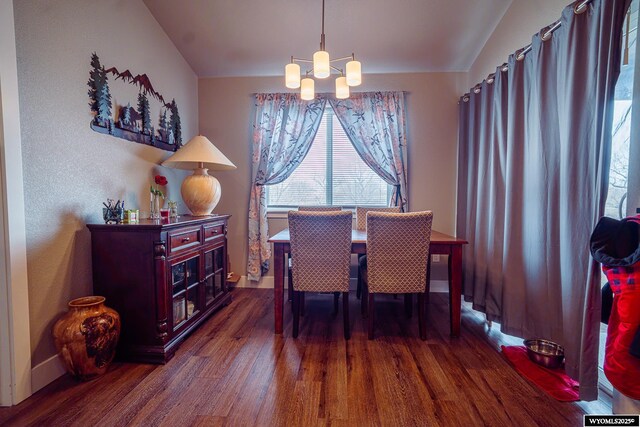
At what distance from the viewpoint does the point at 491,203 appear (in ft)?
7.86

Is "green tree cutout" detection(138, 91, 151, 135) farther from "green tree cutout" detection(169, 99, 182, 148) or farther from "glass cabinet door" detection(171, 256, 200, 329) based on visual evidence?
"glass cabinet door" detection(171, 256, 200, 329)

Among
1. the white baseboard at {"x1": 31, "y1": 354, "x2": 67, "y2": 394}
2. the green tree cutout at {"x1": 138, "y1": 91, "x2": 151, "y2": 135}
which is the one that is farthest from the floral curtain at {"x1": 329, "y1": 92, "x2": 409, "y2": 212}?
the white baseboard at {"x1": 31, "y1": 354, "x2": 67, "y2": 394}

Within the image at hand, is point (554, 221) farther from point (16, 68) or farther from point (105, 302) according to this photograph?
point (16, 68)

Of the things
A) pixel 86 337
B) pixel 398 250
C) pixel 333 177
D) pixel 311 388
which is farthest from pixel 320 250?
pixel 333 177

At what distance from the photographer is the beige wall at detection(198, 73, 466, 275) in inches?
129

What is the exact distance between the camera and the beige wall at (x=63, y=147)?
1.56 m

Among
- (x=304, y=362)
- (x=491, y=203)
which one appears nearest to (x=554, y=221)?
(x=491, y=203)

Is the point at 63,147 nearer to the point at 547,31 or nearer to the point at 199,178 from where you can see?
the point at 199,178

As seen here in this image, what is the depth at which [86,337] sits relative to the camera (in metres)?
1.61

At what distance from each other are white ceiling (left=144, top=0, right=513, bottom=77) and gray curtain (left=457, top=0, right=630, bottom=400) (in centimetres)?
63

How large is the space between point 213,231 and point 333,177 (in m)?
1.63

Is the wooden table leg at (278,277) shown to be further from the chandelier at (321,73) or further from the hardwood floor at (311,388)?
the chandelier at (321,73)

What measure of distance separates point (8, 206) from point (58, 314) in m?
0.71

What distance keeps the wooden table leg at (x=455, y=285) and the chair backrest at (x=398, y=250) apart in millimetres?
272
